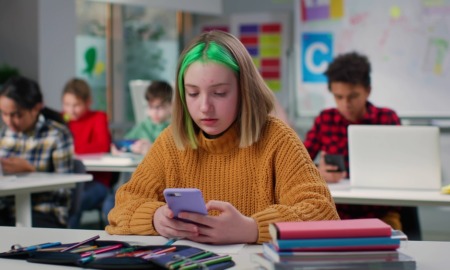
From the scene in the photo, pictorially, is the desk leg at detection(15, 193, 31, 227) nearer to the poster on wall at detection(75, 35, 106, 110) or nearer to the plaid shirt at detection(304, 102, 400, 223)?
the plaid shirt at detection(304, 102, 400, 223)

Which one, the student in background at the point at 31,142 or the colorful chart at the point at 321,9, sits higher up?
the colorful chart at the point at 321,9

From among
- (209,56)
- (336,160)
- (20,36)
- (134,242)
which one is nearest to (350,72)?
(336,160)

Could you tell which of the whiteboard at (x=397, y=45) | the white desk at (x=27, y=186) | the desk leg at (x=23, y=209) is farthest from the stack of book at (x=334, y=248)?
the whiteboard at (x=397, y=45)

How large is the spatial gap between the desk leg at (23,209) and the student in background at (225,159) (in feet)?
5.43

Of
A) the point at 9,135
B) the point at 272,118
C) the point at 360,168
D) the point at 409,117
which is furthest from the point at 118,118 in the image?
the point at 272,118

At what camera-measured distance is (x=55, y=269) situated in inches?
67.0

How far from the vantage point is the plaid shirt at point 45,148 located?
406 centimetres

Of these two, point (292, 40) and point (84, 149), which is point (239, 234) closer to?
point (84, 149)

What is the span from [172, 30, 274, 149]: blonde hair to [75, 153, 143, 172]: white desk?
2.72 m

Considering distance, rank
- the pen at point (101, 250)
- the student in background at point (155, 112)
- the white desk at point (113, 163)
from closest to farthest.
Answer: the pen at point (101, 250), the white desk at point (113, 163), the student in background at point (155, 112)

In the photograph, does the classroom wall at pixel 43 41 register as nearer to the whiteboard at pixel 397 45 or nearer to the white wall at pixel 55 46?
the white wall at pixel 55 46

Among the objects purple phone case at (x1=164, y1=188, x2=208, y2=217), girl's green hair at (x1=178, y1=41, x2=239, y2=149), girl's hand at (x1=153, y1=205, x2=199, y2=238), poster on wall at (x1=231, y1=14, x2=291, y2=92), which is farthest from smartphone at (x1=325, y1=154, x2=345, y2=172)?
poster on wall at (x1=231, y1=14, x2=291, y2=92)

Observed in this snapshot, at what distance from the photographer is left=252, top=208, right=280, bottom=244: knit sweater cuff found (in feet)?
6.36

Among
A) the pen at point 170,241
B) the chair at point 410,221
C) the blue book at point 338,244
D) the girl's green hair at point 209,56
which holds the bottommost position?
the chair at point 410,221
